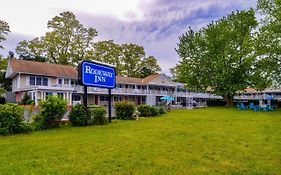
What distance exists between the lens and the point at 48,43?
48969mm

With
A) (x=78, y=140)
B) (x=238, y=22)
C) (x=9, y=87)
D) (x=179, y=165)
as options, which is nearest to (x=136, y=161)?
(x=179, y=165)

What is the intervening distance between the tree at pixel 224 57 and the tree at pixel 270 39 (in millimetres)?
2381

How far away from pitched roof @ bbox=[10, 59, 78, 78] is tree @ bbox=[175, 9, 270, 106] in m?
21.4

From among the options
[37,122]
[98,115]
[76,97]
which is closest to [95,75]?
[98,115]

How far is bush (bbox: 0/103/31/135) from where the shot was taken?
1359 centimetres

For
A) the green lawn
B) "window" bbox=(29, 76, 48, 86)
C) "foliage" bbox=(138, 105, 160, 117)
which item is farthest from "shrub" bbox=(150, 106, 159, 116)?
"window" bbox=(29, 76, 48, 86)

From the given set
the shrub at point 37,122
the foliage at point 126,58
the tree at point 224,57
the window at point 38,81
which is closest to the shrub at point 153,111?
the shrub at point 37,122

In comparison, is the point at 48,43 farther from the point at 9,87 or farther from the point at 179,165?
the point at 179,165

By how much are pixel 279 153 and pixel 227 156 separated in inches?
75.1

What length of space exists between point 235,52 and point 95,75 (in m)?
31.3

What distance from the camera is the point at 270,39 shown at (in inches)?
1405

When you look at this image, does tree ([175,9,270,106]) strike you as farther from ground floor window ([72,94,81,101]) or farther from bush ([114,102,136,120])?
bush ([114,102,136,120])

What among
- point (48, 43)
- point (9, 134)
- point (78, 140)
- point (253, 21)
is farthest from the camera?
point (48, 43)

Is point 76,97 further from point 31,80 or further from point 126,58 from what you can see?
point 126,58
